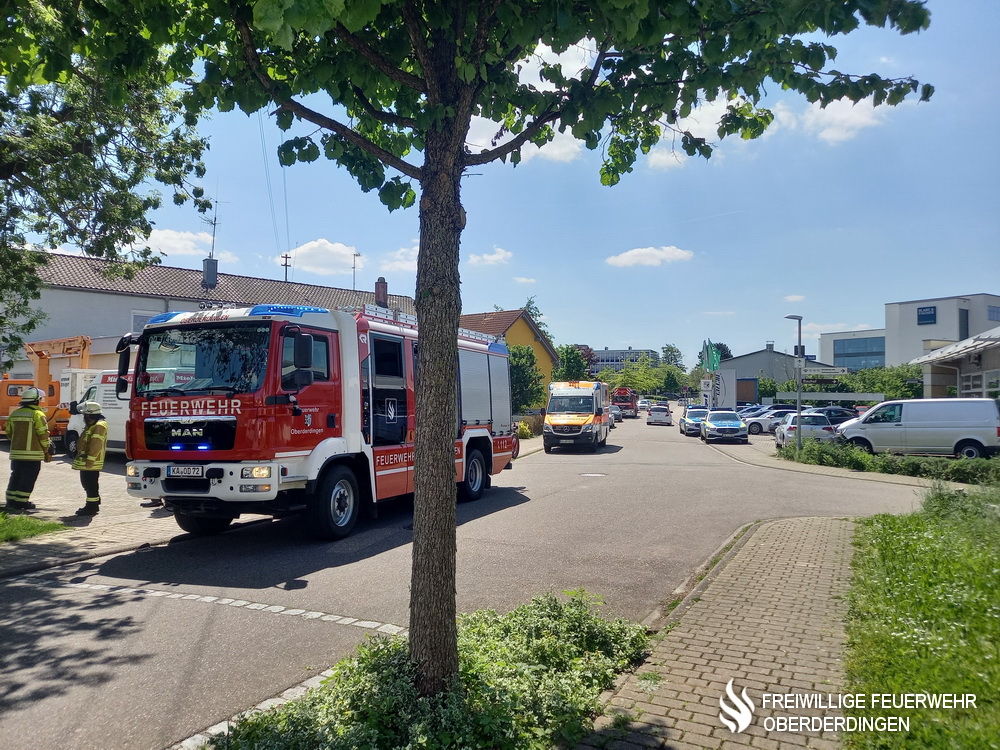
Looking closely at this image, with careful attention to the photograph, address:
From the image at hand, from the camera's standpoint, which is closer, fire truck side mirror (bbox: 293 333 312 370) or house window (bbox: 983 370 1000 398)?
fire truck side mirror (bbox: 293 333 312 370)

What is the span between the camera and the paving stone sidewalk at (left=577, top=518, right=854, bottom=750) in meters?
3.43

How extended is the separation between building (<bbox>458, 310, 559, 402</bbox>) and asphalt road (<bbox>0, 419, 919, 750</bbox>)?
3100 centimetres

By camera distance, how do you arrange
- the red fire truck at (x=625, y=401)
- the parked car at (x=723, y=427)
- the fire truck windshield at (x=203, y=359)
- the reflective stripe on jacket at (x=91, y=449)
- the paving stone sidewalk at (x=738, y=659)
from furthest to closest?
the red fire truck at (x=625, y=401)
the parked car at (x=723, y=427)
the reflective stripe on jacket at (x=91, y=449)
the fire truck windshield at (x=203, y=359)
the paving stone sidewalk at (x=738, y=659)

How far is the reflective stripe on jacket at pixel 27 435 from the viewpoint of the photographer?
35.0ft

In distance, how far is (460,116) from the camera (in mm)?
3877

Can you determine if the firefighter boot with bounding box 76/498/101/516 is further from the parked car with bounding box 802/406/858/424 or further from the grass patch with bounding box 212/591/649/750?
the parked car with bounding box 802/406/858/424

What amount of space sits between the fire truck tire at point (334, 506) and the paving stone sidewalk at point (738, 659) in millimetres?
4786

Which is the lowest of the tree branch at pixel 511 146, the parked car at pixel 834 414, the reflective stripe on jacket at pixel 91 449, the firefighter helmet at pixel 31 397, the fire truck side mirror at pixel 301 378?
the parked car at pixel 834 414

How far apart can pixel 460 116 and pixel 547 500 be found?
32.4 feet

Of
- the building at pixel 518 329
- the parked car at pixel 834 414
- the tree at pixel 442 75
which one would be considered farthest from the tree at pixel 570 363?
the tree at pixel 442 75

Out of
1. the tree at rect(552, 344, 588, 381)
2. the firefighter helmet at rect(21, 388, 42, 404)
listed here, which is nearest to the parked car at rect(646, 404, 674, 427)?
the tree at rect(552, 344, 588, 381)

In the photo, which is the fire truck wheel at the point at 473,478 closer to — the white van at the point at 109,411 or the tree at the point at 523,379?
the white van at the point at 109,411

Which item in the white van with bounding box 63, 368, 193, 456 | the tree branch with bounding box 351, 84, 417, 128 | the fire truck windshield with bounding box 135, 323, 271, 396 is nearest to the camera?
the tree branch with bounding box 351, 84, 417, 128

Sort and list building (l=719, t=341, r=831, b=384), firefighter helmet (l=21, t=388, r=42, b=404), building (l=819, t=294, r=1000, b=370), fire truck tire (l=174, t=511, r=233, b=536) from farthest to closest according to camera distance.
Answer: building (l=719, t=341, r=831, b=384) < building (l=819, t=294, r=1000, b=370) < firefighter helmet (l=21, t=388, r=42, b=404) < fire truck tire (l=174, t=511, r=233, b=536)
